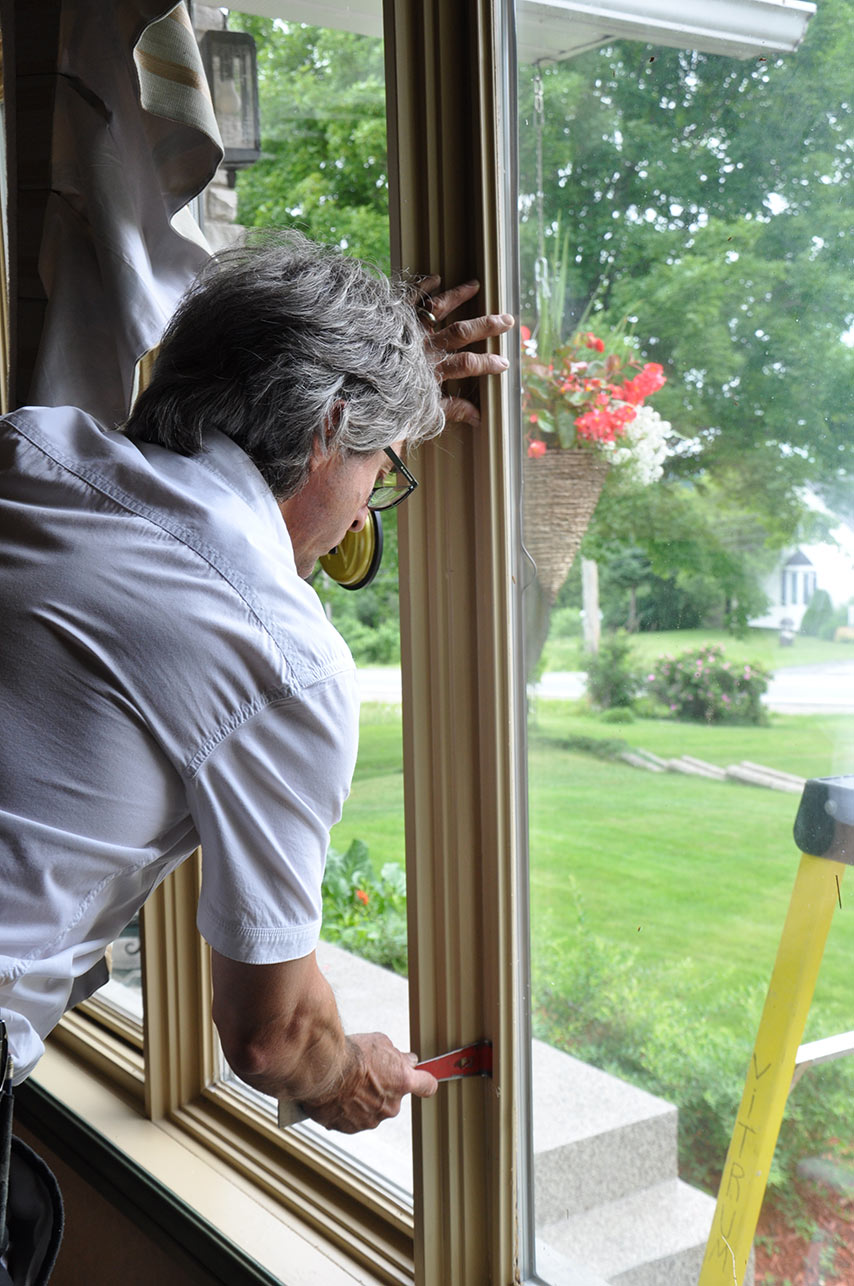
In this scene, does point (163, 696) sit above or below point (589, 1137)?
above

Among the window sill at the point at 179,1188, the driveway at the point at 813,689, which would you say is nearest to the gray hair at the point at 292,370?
the driveway at the point at 813,689

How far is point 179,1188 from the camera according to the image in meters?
1.64

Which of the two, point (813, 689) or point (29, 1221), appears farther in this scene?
point (29, 1221)

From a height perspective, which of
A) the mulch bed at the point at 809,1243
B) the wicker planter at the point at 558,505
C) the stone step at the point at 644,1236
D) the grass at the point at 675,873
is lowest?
the stone step at the point at 644,1236

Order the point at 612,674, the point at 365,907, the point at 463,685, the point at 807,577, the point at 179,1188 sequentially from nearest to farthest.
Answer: the point at 807,577
the point at 612,674
the point at 463,685
the point at 179,1188
the point at 365,907

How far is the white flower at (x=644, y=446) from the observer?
103 cm

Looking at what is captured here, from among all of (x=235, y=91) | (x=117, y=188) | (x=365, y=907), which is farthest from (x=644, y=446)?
(x=235, y=91)

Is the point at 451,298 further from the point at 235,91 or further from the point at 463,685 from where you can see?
the point at 235,91

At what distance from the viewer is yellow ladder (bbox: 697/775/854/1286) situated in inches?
34.7

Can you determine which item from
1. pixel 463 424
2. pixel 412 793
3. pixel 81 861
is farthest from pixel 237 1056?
pixel 463 424

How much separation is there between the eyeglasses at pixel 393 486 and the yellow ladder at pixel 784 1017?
20.0 inches

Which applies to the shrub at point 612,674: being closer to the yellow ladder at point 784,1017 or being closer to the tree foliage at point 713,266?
the tree foliage at point 713,266

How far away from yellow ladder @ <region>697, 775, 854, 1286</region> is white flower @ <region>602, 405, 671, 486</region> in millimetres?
340

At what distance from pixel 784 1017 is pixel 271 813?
0.48 m
